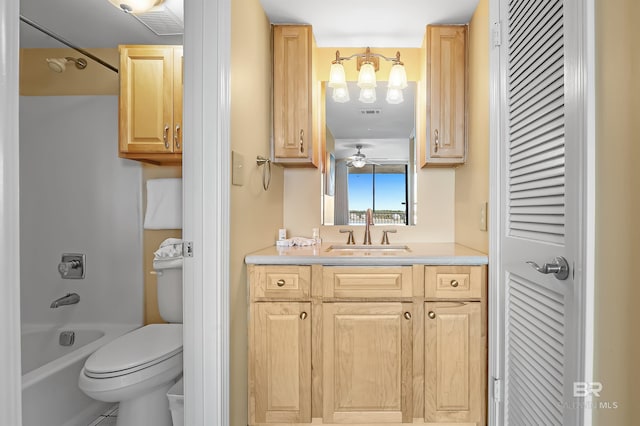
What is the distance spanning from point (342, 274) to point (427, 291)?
0.42 m

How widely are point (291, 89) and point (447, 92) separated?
935 millimetres

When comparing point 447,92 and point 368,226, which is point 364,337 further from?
point 447,92

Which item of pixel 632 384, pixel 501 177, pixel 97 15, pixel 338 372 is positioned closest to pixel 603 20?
pixel 501 177

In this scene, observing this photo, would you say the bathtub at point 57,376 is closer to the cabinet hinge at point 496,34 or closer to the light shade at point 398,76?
the light shade at point 398,76

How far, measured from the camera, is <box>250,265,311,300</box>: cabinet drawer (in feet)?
6.28

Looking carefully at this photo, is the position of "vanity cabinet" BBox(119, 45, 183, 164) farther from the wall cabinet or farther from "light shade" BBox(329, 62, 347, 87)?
the wall cabinet

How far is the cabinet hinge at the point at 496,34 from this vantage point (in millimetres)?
1732

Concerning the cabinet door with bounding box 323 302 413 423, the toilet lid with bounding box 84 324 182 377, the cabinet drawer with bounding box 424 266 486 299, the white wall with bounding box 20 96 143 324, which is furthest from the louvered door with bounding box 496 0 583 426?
the white wall with bounding box 20 96 143 324

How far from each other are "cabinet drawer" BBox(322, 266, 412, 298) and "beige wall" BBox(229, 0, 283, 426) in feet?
1.40

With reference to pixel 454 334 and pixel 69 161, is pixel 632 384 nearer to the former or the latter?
pixel 454 334

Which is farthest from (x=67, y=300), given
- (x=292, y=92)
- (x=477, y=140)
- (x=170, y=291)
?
(x=477, y=140)

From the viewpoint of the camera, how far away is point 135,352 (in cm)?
190

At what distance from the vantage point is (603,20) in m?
1.00

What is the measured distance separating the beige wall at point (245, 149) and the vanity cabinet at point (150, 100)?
0.58 m
